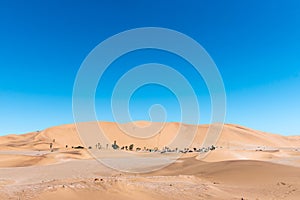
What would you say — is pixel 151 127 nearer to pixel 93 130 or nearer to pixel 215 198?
pixel 93 130

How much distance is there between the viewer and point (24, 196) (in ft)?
32.8

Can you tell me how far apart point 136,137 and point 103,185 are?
8651cm

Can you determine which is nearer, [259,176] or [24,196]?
[24,196]

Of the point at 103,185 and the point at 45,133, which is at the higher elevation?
the point at 45,133

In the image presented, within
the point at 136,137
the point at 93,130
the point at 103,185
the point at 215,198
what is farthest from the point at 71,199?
the point at 93,130

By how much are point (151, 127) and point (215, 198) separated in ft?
335

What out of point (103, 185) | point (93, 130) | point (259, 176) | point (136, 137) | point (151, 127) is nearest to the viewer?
point (103, 185)

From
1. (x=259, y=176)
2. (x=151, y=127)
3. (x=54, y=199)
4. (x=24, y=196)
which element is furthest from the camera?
(x=151, y=127)

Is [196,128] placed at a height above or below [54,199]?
above

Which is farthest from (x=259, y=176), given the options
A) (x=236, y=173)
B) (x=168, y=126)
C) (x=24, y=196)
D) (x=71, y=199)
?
(x=168, y=126)

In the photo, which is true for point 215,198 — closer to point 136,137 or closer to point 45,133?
point 136,137

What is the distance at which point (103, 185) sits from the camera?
10.8m

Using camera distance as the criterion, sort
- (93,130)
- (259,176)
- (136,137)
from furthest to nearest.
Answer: (93,130), (136,137), (259,176)

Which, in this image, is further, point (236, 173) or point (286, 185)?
point (236, 173)
